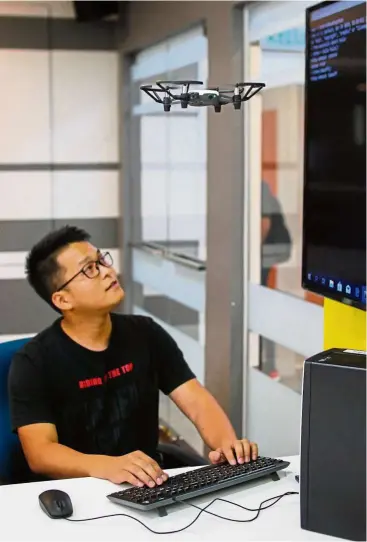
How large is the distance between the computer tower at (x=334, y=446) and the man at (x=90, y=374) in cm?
60

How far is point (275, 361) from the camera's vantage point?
3734mm

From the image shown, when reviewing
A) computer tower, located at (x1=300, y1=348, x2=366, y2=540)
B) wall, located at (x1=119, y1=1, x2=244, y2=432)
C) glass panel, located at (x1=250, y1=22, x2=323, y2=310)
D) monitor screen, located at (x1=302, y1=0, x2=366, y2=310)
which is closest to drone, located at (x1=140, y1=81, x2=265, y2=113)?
monitor screen, located at (x1=302, y1=0, x2=366, y2=310)

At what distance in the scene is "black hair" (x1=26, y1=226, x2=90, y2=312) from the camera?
2359mm

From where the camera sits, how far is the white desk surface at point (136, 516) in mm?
1583

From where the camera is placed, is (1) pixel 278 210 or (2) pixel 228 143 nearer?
(2) pixel 228 143

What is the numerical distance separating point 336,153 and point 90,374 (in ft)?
2.92

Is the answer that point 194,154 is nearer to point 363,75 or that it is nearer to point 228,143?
point 228,143

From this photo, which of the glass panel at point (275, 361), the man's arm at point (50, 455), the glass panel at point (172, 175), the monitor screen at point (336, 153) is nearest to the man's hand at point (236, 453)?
the man's arm at point (50, 455)

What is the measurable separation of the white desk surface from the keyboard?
2cm

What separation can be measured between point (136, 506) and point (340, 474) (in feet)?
1.37

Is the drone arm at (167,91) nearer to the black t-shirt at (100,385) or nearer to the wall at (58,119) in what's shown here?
the black t-shirt at (100,385)

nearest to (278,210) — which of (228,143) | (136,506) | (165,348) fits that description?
(228,143)

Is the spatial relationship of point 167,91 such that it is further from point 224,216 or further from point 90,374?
point 224,216

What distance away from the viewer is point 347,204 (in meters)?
1.79
